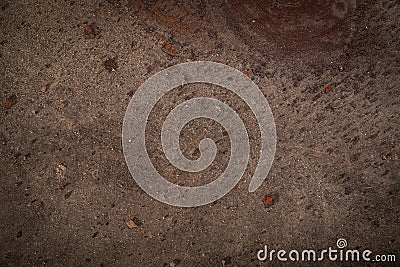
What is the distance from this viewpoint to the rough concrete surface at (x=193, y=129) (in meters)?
Answer: 2.46

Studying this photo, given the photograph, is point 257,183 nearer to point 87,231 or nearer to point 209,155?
point 209,155

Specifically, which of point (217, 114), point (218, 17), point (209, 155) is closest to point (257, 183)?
point (209, 155)

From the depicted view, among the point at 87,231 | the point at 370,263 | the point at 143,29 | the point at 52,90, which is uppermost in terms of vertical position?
the point at 143,29

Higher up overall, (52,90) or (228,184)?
(52,90)

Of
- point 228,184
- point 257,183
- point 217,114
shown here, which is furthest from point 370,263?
point 217,114

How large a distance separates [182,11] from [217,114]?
893 millimetres

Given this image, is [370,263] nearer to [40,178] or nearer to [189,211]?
[189,211]

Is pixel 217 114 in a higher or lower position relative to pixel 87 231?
higher

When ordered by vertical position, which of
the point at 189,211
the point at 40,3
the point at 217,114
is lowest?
the point at 189,211

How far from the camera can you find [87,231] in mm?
2533

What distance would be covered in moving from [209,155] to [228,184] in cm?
29

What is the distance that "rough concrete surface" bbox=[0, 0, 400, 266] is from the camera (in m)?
2.46

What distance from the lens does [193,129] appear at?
2.49 meters

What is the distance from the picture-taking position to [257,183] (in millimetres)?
2514
